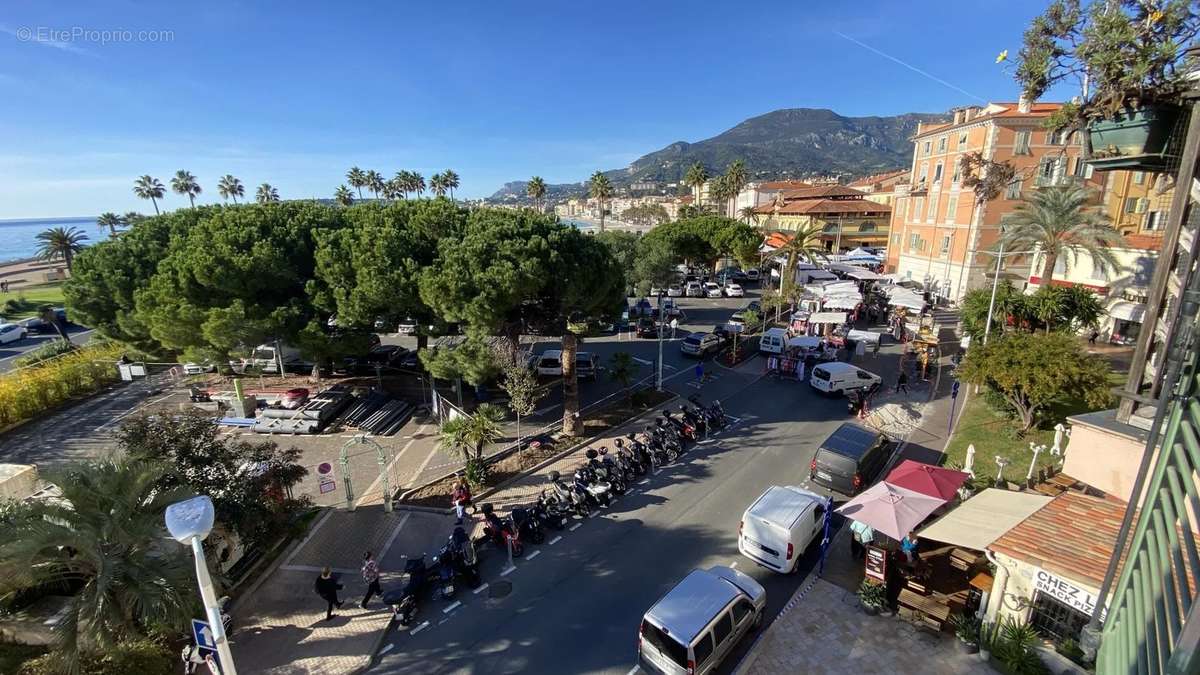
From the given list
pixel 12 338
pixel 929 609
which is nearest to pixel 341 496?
pixel 929 609

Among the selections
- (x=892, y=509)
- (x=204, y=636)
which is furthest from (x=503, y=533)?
(x=892, y=509)

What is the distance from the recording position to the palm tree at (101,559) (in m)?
7.25

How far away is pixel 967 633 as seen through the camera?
29.0 feet

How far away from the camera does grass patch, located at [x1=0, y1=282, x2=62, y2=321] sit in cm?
4144

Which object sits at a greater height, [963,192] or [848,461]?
[963,192]

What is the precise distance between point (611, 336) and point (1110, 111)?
28.1 meters

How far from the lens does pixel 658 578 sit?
37.0 ft

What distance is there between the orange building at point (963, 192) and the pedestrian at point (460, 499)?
103 feet

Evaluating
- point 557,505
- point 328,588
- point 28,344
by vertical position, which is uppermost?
point 328,588

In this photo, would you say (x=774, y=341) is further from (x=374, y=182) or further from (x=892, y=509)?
(x=374, y=182)

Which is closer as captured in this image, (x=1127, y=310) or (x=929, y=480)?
(x=929, y=480)

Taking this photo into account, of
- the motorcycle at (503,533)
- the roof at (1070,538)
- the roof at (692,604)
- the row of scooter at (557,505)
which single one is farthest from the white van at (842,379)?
the motorcycle at (503,533)

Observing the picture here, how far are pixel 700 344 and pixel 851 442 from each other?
12.9 m

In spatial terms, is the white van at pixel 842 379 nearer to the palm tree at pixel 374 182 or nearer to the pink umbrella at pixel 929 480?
the pink umbrella at pixel 929 480
